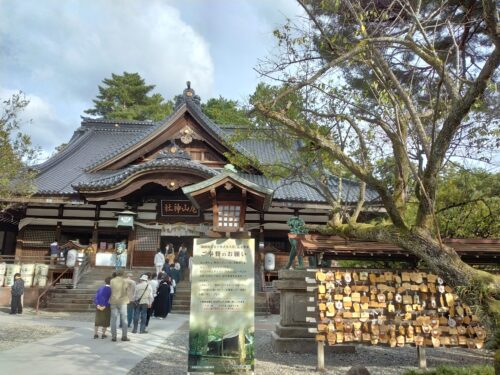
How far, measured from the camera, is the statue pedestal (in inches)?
341

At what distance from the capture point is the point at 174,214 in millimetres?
18891

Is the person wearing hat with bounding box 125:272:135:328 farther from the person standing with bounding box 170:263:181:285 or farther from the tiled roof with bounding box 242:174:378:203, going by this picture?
the tiled roof with bounding box 242:174:378:203

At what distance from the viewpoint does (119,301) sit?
30.5 feet

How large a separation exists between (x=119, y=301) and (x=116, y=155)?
11366mm

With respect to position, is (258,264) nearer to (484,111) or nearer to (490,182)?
(490,182)

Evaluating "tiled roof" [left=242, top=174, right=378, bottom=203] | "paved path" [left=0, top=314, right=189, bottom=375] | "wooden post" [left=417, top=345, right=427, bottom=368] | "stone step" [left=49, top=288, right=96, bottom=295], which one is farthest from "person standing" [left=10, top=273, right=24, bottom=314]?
"wooden post" [left=417, top=345, right=427, bottom=368]

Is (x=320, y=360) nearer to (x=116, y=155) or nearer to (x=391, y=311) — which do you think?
(x=391, y=311)

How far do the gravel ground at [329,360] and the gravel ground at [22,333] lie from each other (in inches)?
114

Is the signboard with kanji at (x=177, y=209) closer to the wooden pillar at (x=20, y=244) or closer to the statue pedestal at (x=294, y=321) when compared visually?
the wooden pillar at (x=20, y=244)

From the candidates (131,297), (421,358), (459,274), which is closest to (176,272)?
(131,297)

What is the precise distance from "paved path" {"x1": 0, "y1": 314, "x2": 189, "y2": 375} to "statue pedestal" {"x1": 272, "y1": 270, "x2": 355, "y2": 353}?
276 cm

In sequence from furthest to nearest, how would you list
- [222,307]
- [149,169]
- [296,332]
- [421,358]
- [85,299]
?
1. [149,169]
2. [85,299]
3. [296,332]
4. [421,358]
5. [222,307]

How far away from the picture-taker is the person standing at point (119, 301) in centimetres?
925

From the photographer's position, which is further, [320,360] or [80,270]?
[80,270]
